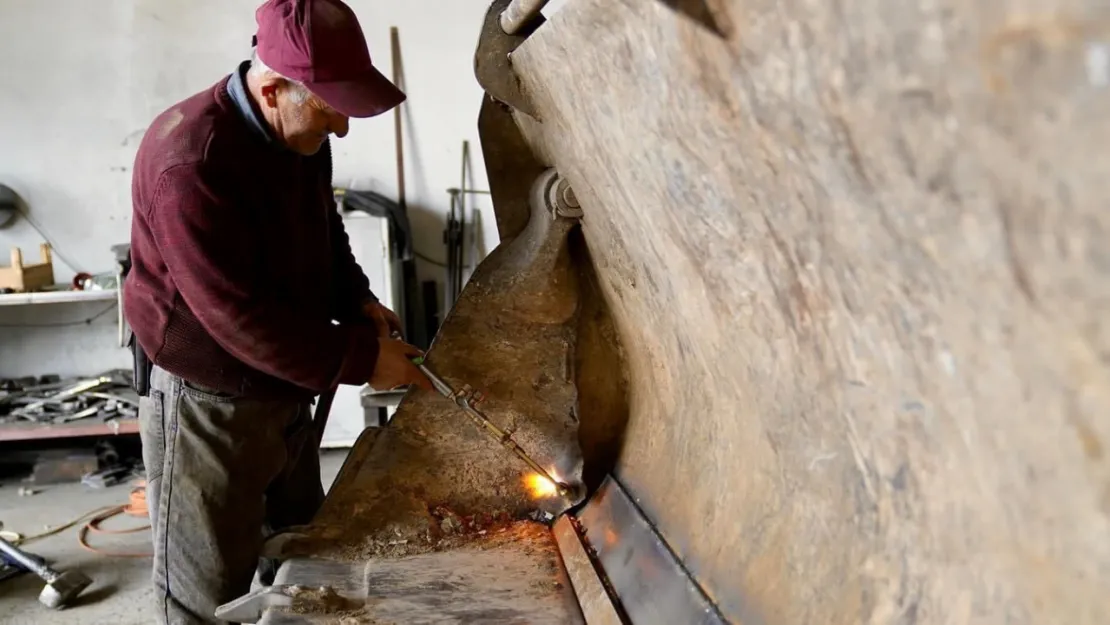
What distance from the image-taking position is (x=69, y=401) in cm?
398

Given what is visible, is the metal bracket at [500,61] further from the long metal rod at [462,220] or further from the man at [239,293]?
the long metal rod at [462,220]

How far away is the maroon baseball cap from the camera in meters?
1.51

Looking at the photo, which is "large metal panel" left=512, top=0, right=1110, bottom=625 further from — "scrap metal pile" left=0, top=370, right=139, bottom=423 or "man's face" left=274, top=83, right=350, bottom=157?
"scrap metal pile" left=0, top=370, right=139, bottom=423

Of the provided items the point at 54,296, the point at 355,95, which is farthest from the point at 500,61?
the point at 54,296

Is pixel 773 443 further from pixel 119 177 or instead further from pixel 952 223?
pixel 119 177

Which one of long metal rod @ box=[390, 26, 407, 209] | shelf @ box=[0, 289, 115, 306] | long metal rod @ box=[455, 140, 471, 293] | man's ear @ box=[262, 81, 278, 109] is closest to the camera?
man's ear @ box=[262, 81, 278, 109]

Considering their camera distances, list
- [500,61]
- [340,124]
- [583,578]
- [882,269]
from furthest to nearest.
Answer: [340,124]
[583,578]
[500,61]
[882,269]

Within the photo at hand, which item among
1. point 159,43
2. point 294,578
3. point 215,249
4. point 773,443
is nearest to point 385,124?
point 159,43

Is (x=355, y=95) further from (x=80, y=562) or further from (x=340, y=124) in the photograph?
(x=80, y=562)

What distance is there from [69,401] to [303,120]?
3012 mm

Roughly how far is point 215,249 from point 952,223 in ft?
4.36

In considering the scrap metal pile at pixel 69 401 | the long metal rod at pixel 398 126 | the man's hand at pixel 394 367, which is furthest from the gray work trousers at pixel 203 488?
the long metal rod at pixel 398 126

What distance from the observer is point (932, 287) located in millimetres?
590

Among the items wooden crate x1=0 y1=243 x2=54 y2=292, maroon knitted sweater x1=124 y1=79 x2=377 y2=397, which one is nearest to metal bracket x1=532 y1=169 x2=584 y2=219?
maroon knitted sweater x1=124 y1=79 x2=377 y2=397
